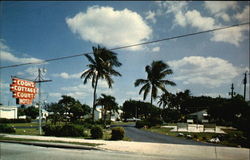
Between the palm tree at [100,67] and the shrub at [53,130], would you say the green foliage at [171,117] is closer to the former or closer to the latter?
the palm tree at [100,67]

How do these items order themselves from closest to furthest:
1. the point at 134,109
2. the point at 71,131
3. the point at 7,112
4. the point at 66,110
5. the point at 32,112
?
the point at 71,131 < the point at 66,110 < the point at 7,112 < the point at 32,112 < the point at 134,109

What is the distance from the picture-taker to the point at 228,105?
3578cm

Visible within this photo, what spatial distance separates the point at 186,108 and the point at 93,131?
76916 mm

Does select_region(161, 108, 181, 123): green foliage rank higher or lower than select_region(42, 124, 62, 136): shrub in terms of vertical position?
Answer: lower

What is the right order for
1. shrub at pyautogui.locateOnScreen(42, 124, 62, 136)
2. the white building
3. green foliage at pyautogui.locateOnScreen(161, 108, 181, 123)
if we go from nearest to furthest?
shrub at pyautogui.locateOnScreen(42, 124, 62, 136), green foliage at pyautogui.locateOnScreen(161, 108, 181, 123), the white building

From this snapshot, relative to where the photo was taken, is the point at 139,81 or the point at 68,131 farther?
the point at 139,81

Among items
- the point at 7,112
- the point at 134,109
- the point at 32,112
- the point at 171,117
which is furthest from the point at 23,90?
the point at 32,112

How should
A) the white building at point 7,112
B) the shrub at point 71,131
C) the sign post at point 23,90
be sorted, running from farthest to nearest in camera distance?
the white building at point 7,112 < the sign post at point 23,90 < the shrub at point 71,131

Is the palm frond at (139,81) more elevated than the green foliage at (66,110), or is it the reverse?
the palm frond at (139,81)

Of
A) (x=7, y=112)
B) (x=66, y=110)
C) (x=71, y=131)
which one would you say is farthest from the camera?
(x=7, y=112)

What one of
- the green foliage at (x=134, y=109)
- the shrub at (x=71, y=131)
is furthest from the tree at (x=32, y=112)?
the shrub at (x=71, y=131)

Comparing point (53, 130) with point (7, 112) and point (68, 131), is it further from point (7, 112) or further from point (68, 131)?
point (7, 112)

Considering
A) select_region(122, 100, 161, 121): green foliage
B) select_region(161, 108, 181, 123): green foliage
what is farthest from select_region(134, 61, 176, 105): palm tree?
select_region(122, 100, 161, 121): green foliage

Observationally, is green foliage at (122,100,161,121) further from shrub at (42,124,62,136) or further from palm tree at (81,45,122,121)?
shrub at (42,124,62,136)
